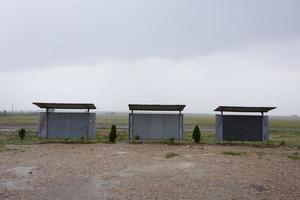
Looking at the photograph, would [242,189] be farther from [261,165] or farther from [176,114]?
[176,114]

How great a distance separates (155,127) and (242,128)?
5.93 metres

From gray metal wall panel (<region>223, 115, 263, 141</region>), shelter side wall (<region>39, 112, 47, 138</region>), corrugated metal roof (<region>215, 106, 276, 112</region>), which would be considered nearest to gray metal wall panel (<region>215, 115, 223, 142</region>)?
gray metal wall panel (<region>223, 115, 263, 141</region>)

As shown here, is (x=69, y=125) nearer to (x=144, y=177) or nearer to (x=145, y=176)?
(x=145, y=176)

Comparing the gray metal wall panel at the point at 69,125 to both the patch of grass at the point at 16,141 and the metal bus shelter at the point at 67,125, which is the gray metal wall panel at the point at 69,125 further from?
the patch of grass at the point at 16,141

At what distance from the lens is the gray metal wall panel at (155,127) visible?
2442 centimetres

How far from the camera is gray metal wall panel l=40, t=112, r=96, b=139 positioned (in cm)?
2475

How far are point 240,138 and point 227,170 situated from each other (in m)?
12.0

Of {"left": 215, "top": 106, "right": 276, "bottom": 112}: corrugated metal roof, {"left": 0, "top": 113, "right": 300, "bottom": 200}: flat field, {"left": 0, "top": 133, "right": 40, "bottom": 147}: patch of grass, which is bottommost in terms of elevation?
{"left": 0, "top": 113, "right": 300, "bottom": 200}: flat field

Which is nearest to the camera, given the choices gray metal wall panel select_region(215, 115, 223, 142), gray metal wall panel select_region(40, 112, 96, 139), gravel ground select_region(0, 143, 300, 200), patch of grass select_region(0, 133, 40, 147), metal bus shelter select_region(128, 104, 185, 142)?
gravel ground select_region(0, 143, 300, 200)

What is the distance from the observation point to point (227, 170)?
1245 centimetres

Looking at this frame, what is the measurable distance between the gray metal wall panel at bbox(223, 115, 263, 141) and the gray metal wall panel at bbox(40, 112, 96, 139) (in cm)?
924

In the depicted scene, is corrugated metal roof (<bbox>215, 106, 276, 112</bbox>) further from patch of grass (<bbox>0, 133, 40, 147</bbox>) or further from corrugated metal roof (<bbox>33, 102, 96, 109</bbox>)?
patch of grass (<bbox>0, 133, 40, 147</bbox>)

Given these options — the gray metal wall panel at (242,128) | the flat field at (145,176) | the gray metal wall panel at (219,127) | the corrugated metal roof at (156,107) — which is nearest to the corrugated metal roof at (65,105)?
the corrugated metal roof at (156,107)

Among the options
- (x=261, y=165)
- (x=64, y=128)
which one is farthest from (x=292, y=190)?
(x=64, y=128)
